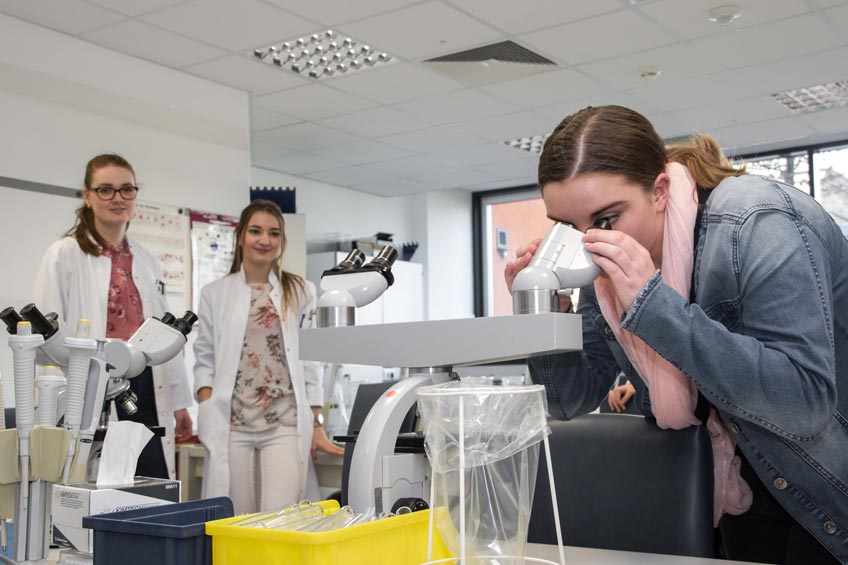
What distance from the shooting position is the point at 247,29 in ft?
13.1

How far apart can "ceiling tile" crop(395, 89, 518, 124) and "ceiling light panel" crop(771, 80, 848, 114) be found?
1.76 metres

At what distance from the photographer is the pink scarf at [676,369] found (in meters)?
1.24

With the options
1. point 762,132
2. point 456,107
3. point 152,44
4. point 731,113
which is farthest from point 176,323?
point 762,132

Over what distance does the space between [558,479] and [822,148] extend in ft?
20.6

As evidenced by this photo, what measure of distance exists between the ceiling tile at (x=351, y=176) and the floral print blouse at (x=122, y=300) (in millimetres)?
3992

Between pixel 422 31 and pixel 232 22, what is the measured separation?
2.95 feet

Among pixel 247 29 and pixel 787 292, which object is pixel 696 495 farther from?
pixel 247 29

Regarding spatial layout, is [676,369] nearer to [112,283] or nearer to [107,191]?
[112,283]

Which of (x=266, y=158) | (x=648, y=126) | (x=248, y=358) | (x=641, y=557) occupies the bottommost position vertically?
(x=641, y=557)

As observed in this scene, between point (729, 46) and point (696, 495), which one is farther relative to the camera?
point (729, 46)

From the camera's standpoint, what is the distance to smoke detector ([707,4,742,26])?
12.7 feet

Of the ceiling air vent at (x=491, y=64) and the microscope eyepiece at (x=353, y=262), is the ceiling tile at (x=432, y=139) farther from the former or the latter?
the microscope eyepiece at (x=353, y=262)

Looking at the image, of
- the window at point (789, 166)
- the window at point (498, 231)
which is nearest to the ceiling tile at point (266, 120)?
the window at point (498, 231)

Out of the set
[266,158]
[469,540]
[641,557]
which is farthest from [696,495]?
[266,158]
